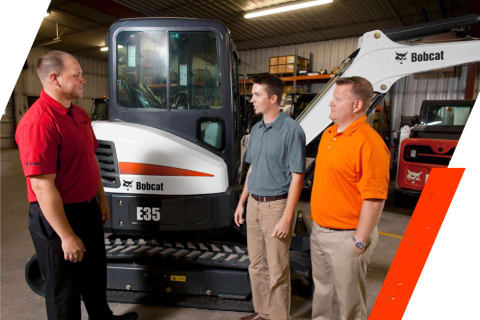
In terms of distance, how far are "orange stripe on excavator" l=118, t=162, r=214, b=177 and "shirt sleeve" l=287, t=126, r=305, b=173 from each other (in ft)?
2.69

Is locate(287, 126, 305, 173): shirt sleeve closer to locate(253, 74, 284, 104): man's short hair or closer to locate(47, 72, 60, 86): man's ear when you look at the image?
locate(253, 74, 284, 104): man's short hair

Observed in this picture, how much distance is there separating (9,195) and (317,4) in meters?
9.27

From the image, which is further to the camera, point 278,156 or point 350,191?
point 278,156

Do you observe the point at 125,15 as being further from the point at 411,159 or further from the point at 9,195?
the point at 411,159

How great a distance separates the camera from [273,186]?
89.6 inches

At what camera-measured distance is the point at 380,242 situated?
4707 mm

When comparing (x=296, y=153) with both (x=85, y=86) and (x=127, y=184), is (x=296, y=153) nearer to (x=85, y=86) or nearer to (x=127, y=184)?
(x=127, y=184)

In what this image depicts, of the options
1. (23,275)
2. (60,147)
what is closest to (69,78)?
(60,147)

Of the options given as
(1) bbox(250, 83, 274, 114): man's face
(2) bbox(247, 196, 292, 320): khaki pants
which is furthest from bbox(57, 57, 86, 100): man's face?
(2) bbox(247, 196, 292, 320): khaki pants

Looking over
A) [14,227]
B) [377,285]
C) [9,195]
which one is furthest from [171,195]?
→ [9,195]

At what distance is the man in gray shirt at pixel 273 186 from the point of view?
2.22 metres

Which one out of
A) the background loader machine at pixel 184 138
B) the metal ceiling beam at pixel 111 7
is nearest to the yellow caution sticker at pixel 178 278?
the background loader machine at pixel 184 138

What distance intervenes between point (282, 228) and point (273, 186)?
0.97ft

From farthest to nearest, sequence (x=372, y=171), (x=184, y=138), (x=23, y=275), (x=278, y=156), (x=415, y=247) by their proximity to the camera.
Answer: (x=415, y=247) < (x=23, y=275) < (x=184, y=138) < (x=278, y=156) < (x=372, y=171)
